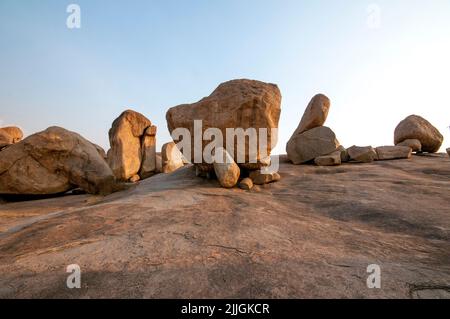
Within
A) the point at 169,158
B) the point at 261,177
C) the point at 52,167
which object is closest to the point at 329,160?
the point at 261,177

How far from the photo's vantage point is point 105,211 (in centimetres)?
289

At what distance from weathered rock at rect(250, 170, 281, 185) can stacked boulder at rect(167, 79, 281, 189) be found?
158 millimetres

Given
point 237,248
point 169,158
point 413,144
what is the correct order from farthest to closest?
point 169,158, point 413,144, point 237,248

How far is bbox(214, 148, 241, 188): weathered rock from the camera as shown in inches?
181

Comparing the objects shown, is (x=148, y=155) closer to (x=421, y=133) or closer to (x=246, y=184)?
(x=246, y=184)

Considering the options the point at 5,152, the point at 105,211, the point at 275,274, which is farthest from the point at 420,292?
the point at 5,152

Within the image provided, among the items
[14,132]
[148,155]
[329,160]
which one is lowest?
[148,155]

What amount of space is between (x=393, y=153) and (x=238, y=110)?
582cm

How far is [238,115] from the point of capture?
5.00 metres

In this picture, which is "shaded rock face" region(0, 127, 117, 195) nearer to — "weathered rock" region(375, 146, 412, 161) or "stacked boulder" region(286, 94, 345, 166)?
"stacked boulder" region(286, 94, 345, 166)

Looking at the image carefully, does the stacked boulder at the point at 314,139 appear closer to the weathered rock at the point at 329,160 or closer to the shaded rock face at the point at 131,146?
the weathered rock at the point at 329,160

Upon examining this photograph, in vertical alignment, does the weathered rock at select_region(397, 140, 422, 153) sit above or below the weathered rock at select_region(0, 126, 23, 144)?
below

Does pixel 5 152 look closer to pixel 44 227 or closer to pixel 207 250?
pixel 44 227

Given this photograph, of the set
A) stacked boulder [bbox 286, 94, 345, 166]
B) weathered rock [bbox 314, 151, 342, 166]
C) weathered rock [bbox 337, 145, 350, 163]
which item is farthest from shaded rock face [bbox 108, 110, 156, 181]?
weathered rock [bbox 337, 145, 350, 163]
